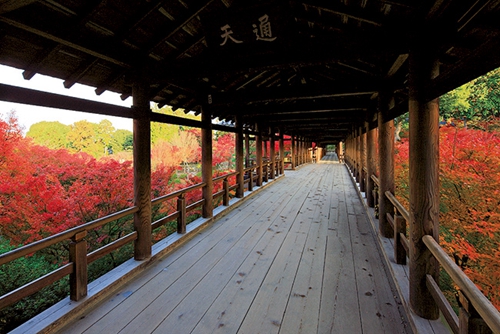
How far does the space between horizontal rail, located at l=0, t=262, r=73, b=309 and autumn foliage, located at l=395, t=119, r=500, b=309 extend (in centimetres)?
705

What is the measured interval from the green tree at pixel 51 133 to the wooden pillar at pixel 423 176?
28.5 m

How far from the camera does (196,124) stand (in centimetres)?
487

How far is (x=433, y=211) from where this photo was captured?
91.3 inches

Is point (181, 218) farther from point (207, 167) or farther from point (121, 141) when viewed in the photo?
point (121, 141)

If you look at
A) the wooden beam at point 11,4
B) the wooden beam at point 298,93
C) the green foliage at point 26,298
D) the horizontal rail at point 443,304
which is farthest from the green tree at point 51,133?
the horizontal rail at point 443,304

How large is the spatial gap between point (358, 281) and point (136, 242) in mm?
2986

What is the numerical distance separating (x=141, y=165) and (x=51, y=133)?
27.5 m

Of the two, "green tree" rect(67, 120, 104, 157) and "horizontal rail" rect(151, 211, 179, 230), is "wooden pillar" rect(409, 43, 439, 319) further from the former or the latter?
"green tree" rect(67, 120, 104, 157)

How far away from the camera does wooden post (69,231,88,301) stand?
253cm

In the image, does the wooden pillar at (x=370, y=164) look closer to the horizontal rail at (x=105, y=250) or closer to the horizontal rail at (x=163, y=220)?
the horizontal rail at (x=163, y=220)

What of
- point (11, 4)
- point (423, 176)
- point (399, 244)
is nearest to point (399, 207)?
point (399, 244)

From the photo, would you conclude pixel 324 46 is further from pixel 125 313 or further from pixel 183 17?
pixel 125 313

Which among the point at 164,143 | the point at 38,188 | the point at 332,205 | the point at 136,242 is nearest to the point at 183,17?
the point at 136,242

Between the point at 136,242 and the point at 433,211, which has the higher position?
the point at 433,211
